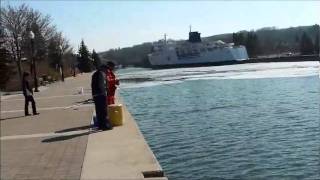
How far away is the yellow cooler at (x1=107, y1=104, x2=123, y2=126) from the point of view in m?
14.5

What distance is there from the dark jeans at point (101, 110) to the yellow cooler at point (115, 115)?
1.66ft

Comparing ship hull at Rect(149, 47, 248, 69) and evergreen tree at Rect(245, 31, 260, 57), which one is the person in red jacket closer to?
ship hull at Rect(149, 47, 248, 69)

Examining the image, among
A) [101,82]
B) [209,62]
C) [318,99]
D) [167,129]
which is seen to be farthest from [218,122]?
[209,62]

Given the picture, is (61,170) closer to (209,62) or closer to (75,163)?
(75,163)

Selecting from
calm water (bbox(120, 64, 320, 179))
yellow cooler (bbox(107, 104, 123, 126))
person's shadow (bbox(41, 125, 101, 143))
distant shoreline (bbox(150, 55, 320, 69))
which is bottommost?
distant shoreline (bbox(150, 55, 320, 69))

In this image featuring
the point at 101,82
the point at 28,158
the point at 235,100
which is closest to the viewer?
the point at 28,158

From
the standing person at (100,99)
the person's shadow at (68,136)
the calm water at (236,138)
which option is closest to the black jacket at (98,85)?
the standing person at (100,99)

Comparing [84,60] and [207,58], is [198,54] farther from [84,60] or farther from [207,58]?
[84,60]

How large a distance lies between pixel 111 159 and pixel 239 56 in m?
133

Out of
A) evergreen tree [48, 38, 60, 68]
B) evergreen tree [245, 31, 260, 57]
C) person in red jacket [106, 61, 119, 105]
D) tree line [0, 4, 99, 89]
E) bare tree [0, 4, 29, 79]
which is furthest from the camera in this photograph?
evergreen tree [245, 31, 260, 57]

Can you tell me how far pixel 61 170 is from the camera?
934cm

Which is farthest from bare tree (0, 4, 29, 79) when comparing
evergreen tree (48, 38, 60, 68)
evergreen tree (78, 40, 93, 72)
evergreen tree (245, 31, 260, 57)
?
evergreen tree (245, 31, 260, 57)

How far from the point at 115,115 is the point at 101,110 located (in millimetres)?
1045

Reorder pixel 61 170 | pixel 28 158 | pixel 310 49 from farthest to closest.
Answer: pixel 310 49 → pixel 28 158 → pixel 61 170
